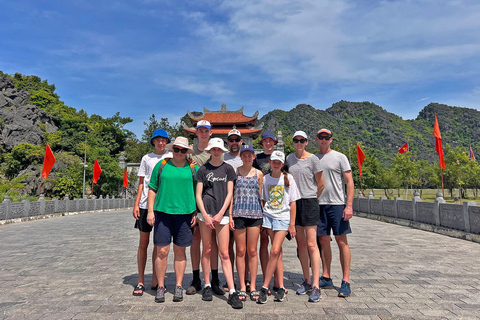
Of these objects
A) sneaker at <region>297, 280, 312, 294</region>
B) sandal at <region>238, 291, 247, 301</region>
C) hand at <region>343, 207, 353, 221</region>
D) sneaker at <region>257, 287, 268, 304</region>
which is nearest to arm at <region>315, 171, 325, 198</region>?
hand at <region>343, 207, 353, 221</region>

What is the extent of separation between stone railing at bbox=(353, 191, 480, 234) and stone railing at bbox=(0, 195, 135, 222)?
1753 cm

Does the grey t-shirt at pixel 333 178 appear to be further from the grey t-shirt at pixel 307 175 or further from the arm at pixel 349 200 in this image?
the grey t-shirt at pixel 307 175

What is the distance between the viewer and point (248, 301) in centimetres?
369

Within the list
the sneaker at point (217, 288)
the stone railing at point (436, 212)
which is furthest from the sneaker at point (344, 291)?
the stone railing at point (436, 212)

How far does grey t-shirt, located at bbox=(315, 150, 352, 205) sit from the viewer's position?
4109 mm

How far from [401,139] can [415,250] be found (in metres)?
128

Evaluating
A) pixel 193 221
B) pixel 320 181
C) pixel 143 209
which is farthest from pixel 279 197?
pixel 143 209

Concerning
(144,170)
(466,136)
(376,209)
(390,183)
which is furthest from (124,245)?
(466,136)

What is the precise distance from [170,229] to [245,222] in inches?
35.7

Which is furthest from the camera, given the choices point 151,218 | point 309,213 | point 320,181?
point 320,181

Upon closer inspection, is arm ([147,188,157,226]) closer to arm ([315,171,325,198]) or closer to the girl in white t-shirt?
the girl in white t-shirt

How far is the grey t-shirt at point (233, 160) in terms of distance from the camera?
4109 mm

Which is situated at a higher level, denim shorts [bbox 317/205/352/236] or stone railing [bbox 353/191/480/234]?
denim shorts [bbox 317/205/352/236]

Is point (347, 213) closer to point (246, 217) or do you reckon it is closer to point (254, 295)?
point (246, 217)
